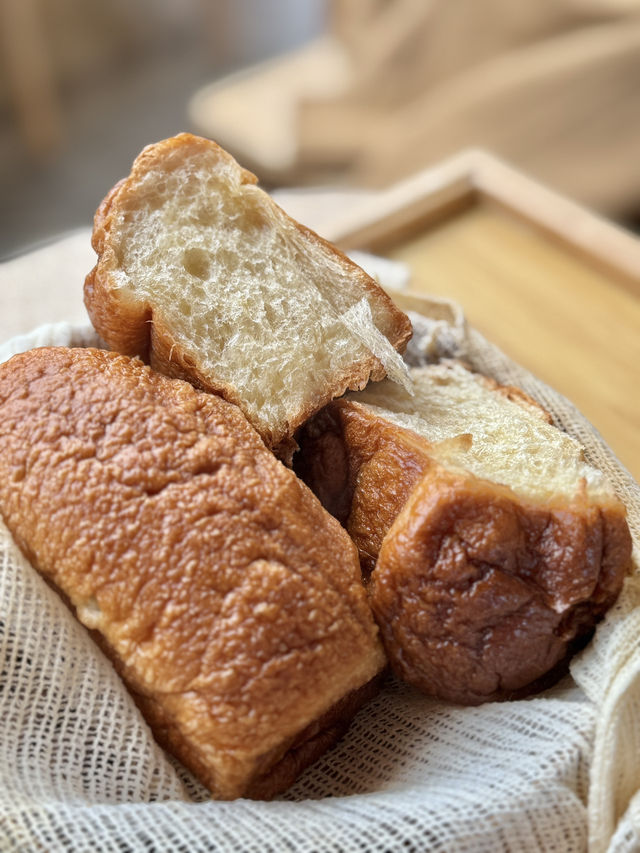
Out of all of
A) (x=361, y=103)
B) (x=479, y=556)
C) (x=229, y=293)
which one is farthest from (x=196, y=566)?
(x=361, y=103)

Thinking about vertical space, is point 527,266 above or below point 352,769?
above

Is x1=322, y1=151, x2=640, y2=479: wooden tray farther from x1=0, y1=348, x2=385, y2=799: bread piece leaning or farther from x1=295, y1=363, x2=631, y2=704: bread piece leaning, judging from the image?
x1=0, y1=348, x2=385, y2=799: bread piece leaning

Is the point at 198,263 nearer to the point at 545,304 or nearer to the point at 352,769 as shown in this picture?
the point at 352,769

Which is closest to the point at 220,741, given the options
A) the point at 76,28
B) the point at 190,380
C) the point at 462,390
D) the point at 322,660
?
the point at 322,660

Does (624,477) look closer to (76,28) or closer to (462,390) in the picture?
(462,390)

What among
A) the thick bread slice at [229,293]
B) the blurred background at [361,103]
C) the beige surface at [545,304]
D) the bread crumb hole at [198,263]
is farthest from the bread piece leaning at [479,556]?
the blurred background at [361,103]

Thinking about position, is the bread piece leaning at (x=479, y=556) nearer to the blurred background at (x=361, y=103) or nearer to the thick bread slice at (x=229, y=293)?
the thick bread slice at (x=229, y=293)
